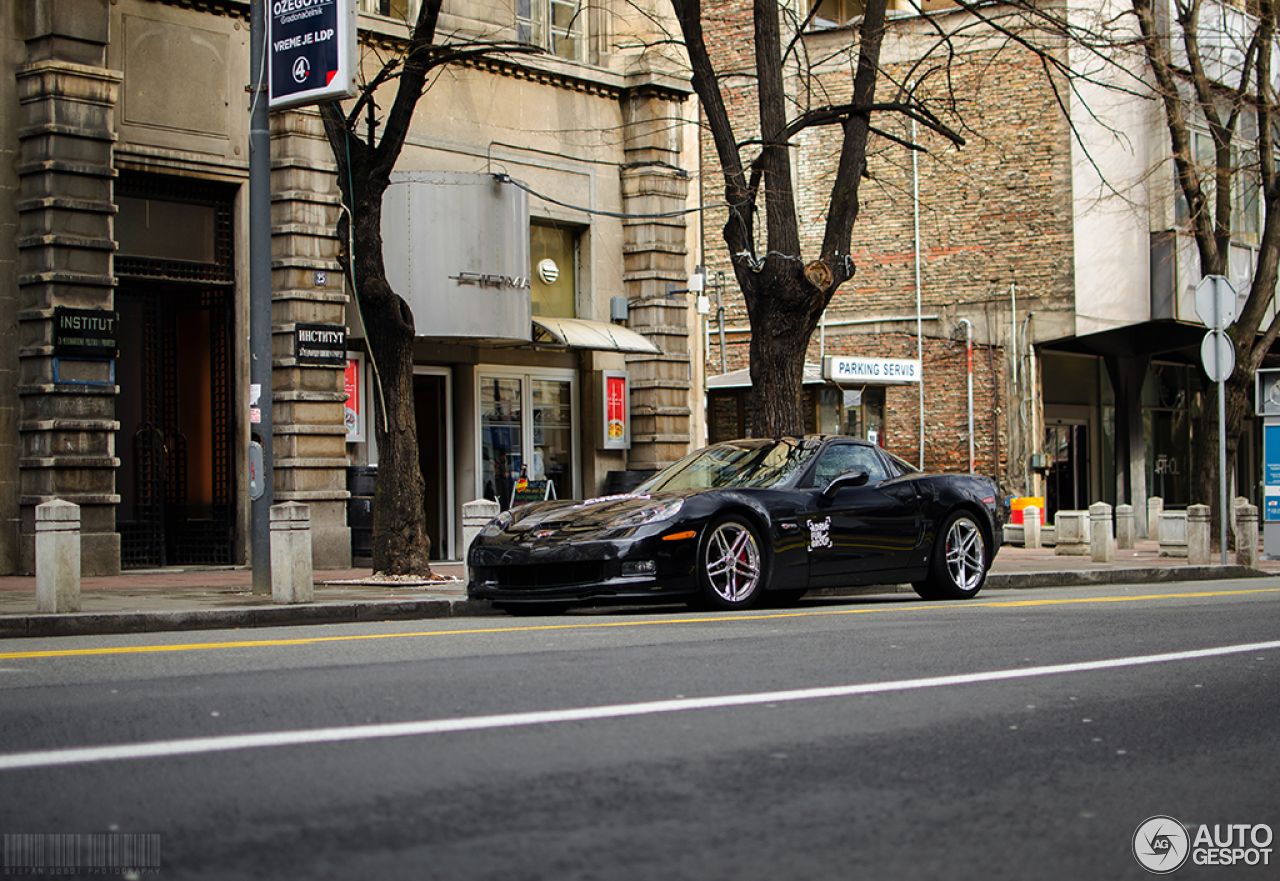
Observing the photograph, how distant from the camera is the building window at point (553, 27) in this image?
2084 cm

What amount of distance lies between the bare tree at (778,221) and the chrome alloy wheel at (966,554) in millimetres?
3554

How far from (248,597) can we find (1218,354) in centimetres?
1253

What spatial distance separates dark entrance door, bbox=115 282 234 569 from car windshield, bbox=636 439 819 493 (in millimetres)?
7487

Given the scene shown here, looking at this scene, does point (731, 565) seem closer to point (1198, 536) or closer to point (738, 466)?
point (738, 466)

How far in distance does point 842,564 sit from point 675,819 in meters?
8.10

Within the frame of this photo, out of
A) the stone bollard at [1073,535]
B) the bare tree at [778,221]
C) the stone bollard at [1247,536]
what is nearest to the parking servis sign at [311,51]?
the bare tree at [778,221]

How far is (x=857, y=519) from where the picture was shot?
12.2 m

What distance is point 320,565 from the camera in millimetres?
17703

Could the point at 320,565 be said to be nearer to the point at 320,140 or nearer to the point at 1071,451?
the point at 320,140

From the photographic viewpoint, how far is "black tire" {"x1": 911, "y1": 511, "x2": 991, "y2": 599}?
13000 millimetres

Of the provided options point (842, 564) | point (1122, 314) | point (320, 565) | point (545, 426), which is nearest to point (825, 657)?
point (842, 564)

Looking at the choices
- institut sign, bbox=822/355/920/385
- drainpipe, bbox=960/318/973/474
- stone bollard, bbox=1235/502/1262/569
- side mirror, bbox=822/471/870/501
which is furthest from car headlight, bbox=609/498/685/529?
drainpipe, bbox=960/318/973/474

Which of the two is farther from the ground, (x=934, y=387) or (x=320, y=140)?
(x=320, y=140)

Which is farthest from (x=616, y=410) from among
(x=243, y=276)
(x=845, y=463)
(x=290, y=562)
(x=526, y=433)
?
(x=290, y=562)
